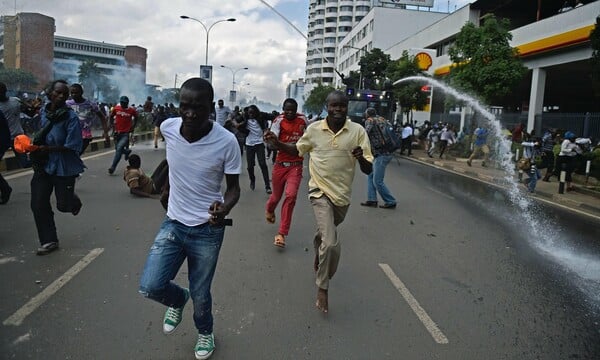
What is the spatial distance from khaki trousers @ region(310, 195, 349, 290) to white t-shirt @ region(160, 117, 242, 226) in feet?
4.01

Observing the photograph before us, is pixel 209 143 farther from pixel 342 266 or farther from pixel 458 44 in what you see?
pixel 458 44

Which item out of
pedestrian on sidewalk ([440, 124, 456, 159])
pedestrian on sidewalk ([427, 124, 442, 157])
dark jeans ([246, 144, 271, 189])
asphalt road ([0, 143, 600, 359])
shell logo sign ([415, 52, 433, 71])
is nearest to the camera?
asphalt road ([0, 143, 600, 359])

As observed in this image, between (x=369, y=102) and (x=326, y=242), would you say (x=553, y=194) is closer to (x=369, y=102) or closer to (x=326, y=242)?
(x=326, y=242)

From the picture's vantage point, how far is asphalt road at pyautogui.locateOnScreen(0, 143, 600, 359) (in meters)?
3.53

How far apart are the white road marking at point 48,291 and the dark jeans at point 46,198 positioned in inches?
20.0

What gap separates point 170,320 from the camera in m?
3.36

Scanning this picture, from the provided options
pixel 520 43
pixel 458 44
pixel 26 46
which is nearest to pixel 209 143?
pixel 458 44

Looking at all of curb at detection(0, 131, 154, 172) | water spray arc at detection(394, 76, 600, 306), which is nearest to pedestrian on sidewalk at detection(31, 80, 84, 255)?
water spray arc at detection(394, 76, 600, 306)

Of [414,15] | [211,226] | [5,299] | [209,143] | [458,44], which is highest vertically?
[414,15]

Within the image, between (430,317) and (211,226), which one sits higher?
(211,226)

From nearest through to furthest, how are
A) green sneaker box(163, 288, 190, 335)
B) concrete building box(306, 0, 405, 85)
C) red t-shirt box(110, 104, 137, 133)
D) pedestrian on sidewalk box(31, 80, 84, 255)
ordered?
1. green sneaker box(163, 288, 190, 335)
2. pedestrian on sidewalk box(31, 80, 84, 255)
3. red t-shirt box(110, 104, 137, 133)
4. concrete building box(306, 0, 405, 85)

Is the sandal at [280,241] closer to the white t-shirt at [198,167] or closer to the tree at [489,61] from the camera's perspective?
the white t-shirt at [198,167]

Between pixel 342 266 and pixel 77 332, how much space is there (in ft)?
8.95

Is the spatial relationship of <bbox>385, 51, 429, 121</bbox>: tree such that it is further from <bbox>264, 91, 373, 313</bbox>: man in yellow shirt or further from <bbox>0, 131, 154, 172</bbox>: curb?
<bbox>264, 91, 373, 313</bbox>: man in yellow shirt
